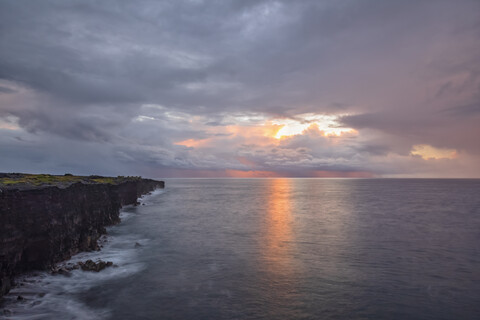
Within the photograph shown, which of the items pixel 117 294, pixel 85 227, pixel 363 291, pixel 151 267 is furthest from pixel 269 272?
pixel 85 227

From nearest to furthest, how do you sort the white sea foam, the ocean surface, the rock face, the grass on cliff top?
the white sea foam → the ocean surface → the rock face → the grass on cliff top

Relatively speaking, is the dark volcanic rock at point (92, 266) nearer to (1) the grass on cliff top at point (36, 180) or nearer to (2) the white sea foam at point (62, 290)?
(2) the white sea foam at point (62, 290)

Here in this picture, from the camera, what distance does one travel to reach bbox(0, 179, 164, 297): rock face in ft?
59.0

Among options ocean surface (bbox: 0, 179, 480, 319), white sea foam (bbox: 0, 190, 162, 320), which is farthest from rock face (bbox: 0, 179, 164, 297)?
ocean surface (bbox: 0, 179, 480, 319)

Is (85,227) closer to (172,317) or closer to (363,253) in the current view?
(172,317)

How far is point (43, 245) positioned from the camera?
21.5m

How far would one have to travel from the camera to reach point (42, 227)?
21.6 m

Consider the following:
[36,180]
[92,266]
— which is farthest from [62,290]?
[36,180]

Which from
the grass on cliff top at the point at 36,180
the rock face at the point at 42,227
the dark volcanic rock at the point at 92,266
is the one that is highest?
the grass on cliff top at the point at 36,180

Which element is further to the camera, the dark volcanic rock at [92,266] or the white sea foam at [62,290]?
the dark volcanic rock at [92,266]

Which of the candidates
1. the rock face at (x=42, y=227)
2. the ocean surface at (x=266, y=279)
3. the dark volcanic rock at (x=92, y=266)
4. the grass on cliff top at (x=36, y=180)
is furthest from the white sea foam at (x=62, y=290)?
the grass on cliff top at (x=36, y=180)

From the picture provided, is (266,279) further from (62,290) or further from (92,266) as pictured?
(62,290)

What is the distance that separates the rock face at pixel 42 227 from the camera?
707 inches

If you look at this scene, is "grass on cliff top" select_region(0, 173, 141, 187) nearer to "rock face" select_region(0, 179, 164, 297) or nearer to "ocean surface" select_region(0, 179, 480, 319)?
"rock face" select_region(0, 179, 164, 297)
